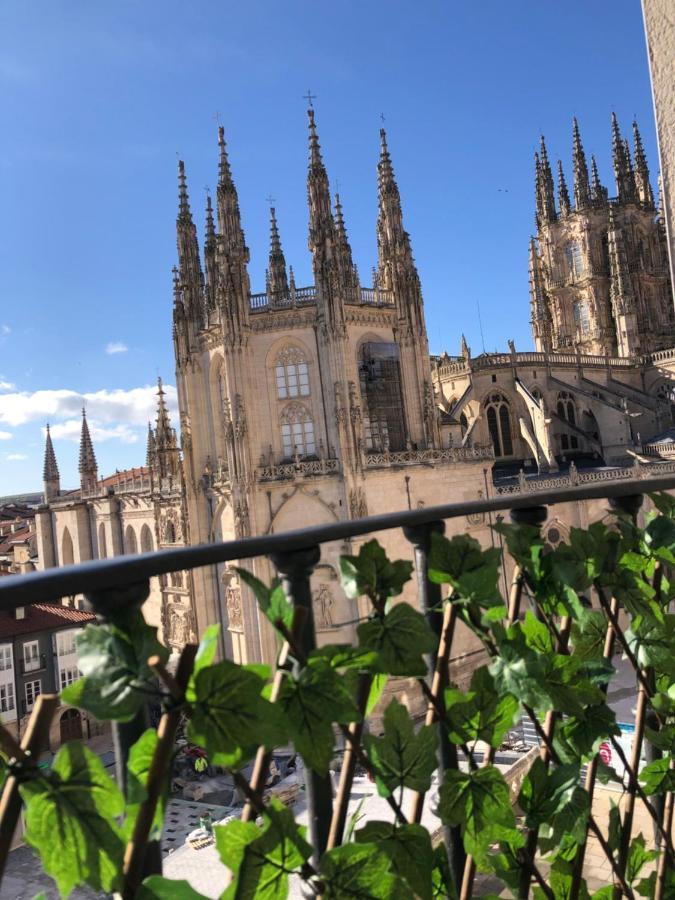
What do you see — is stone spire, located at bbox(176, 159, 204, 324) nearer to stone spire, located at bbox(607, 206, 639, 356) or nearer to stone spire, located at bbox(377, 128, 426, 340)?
stone spire, located at bbox(377, 128, 426, 340)

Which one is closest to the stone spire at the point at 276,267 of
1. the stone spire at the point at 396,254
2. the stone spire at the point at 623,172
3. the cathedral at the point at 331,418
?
the cathedral at the point at 331,418

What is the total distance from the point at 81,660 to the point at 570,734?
134 cm

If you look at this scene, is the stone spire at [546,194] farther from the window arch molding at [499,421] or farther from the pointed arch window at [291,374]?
the pointed arch window at [291,374]

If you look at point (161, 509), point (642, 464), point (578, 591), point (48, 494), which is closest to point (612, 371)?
point (642, 464)

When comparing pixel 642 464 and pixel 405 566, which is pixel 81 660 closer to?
pixel 405 566

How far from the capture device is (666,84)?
3.06m

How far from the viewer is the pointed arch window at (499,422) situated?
1319 inches

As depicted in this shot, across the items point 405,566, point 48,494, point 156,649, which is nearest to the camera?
point 156,649

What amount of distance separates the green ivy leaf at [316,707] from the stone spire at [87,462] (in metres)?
46.0

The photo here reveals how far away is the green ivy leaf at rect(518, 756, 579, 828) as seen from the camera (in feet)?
5.82

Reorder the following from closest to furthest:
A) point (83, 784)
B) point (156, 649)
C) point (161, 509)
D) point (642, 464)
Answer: point (83, 784) → point (156, 649) → point (642, 464) → point (161, 509)

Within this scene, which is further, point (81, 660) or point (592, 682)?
point (592, 682)

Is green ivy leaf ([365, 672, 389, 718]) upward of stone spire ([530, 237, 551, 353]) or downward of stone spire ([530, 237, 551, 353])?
downward

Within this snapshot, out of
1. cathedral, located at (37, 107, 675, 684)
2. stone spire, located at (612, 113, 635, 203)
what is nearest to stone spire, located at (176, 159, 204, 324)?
cathedral, located at (37, 107, 675, 684)
